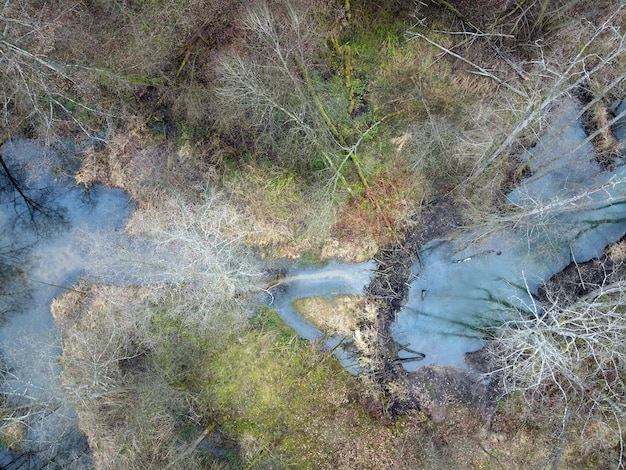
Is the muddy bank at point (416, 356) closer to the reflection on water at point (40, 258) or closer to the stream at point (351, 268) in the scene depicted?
the stream at point (351, 268)

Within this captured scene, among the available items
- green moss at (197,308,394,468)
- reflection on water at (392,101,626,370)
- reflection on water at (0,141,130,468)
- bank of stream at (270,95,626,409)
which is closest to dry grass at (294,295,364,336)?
bank of stream at (270,95,626,409)

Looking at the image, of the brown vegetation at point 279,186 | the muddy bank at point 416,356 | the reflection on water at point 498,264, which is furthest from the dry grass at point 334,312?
the reflection on water at point 498,264

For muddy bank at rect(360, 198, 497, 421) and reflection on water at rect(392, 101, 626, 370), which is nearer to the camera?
muddy bank at rect(360, 198, 497, 421)

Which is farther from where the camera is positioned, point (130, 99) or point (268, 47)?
point (130, 99)

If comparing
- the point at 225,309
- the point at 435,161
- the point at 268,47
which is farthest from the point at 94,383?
the point at 435,161

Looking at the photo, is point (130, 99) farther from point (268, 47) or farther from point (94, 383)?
point (94, 383)

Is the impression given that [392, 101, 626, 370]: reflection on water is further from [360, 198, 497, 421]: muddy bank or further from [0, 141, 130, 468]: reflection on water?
[0, 141, 130, 468]: reflection on water

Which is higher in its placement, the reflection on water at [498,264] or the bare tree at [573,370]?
the reflection on water at [498,264]

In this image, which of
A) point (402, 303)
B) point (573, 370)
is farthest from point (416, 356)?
point (573, 370)

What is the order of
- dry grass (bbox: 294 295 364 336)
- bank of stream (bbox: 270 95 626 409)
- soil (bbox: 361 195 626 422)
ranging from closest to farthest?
soil (bbox: 361 195 626 422), bank of stream (bbox: 270 95 626 409), dry grass (bbox: 294 295 364 336)
